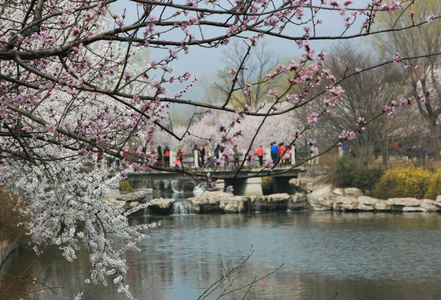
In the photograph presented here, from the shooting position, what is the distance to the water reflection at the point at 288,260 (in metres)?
14.9

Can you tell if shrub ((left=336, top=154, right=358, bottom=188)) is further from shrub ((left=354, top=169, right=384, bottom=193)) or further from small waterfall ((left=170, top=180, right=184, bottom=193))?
small waterfall ((left=170, top=180, right=184, bottom=193))

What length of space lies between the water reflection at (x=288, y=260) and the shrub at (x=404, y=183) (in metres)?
3.36

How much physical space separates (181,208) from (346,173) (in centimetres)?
973

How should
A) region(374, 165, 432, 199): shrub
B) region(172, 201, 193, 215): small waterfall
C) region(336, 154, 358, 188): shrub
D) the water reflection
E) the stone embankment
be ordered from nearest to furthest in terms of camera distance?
1. the water reflection
2. the stone embankment
3. region(374, 165, 432, 199): shrub
4. region(336, 154, 358, 188): shrub
5. region(172, 201, 193, 215): small waterfall

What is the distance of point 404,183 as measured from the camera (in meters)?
34.2

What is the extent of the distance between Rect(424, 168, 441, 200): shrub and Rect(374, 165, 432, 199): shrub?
42 cm

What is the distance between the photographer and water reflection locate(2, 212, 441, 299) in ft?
49.0

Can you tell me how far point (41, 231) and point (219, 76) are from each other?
185ft

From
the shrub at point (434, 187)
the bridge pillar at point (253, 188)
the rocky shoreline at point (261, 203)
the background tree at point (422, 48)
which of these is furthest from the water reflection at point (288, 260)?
the background tree at point (422, 48)

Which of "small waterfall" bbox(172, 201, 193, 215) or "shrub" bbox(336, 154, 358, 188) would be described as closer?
"shrub" bbox(336, 154, 358, 188)

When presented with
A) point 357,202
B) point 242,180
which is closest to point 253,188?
point 242,180

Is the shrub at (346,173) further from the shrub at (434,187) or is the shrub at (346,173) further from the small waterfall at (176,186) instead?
the small waterfall at (176,186)

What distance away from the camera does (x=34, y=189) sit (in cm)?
939

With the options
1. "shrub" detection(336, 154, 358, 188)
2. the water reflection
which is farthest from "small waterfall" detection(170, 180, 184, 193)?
the water reflection
